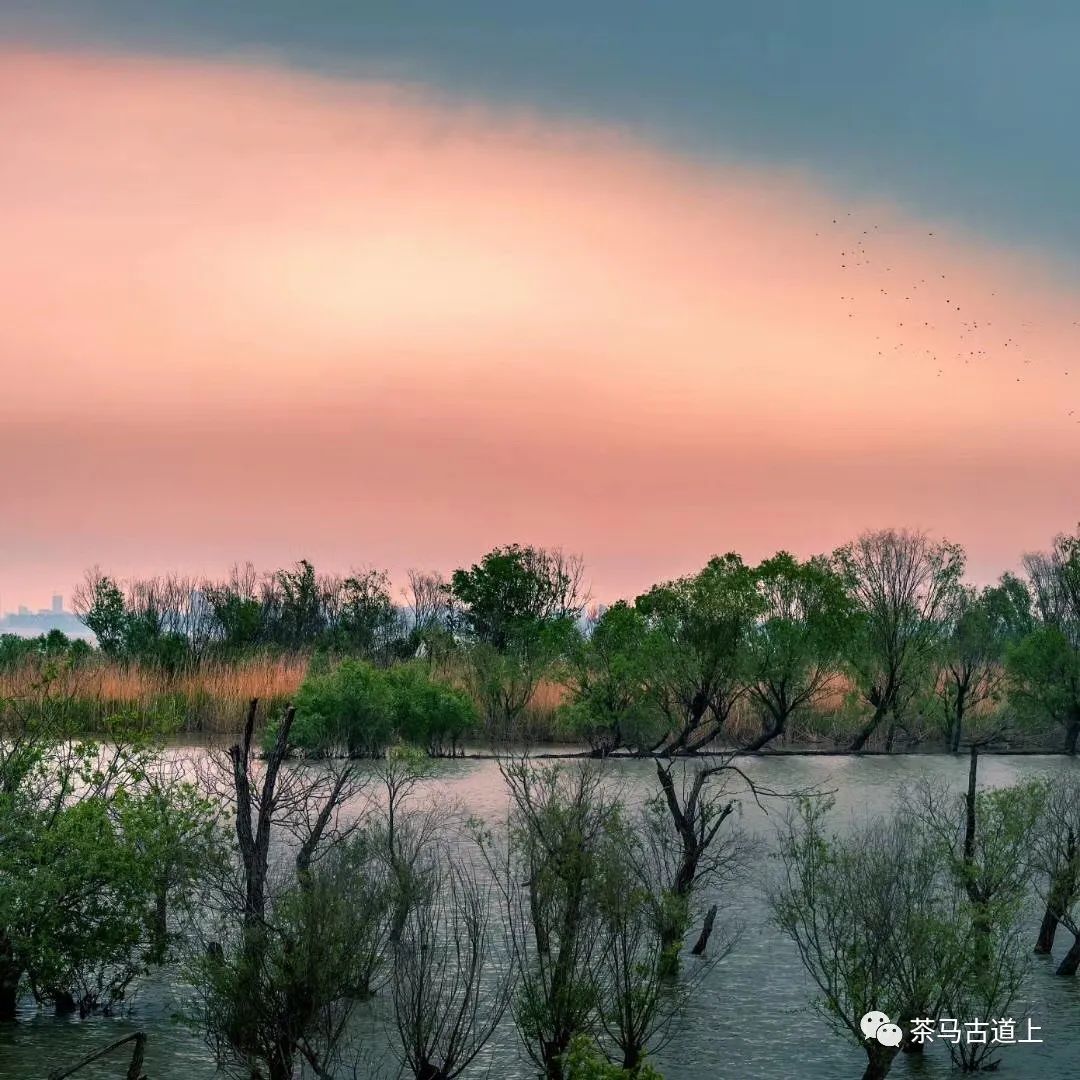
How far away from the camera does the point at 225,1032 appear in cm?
1345

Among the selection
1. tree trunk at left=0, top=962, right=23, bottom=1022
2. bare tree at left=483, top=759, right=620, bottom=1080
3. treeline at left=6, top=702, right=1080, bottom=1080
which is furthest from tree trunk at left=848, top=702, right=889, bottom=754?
tree trunk at left=0, top=962, right=23, bottom=1022

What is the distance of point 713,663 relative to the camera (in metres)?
38.5

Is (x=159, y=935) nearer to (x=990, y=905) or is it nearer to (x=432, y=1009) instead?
(x=432, y=1009)

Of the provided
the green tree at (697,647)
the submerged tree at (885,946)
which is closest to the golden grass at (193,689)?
the green tree at (697,647)

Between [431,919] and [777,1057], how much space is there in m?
3.66

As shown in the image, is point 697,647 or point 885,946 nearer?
point 885,946

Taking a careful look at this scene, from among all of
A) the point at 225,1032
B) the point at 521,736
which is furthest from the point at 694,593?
the point at 225,1032

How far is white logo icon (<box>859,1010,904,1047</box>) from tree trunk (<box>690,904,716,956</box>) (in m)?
4.83

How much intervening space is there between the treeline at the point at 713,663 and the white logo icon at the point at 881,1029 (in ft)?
78.5

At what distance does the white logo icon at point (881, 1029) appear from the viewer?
13.9 meters

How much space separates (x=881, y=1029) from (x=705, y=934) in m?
Answer: 4.94

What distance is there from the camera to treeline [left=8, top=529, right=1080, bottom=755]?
38844mm

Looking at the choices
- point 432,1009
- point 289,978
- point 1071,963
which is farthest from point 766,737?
point 289,978

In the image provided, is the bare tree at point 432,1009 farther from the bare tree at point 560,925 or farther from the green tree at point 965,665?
the green tree at point 965,665
